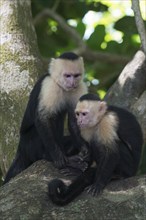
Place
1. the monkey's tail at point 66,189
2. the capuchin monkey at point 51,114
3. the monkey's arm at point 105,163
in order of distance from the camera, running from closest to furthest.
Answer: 1. the monkey's tail at point 66,189
2. the monkey's arm at point 105,163
3. the capuchin monkey at point 51,114

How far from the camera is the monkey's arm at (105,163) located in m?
3.45

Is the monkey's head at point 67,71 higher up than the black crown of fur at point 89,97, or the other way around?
the monkey's head at point 67,71

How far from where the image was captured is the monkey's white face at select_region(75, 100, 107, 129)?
12.6ft

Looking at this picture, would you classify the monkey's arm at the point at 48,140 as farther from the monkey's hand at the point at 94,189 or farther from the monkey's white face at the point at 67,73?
the monkey's hand at the point at 94,189

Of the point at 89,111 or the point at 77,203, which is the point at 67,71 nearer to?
the point at 89,111

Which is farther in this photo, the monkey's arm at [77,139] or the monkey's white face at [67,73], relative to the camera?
the monkey's white face at [67,73]

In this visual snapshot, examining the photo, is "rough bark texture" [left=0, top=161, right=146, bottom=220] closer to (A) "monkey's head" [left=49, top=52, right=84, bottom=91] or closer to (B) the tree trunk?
(B) the tree trunk

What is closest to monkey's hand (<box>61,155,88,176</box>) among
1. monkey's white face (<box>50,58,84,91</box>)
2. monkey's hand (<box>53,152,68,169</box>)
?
monkey's hand (<box>53,152,68,169</box>)

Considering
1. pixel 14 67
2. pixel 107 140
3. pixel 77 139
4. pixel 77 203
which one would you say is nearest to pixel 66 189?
pixel 77 203

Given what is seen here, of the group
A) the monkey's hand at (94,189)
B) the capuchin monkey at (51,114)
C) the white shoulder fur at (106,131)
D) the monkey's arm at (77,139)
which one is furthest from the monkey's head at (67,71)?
the monkey's hand at (94,189)

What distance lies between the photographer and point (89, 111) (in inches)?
152

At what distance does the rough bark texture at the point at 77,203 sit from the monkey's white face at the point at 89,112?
21.2 inches

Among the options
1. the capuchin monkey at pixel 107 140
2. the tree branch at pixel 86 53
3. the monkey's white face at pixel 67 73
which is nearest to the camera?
the capuchin monkey at pixel 107 140

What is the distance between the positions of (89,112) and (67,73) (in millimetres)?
505
